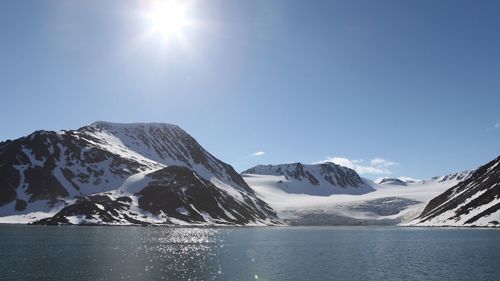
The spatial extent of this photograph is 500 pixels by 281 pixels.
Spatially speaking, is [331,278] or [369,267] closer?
[331,278]

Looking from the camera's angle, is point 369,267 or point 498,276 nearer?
point 498,276

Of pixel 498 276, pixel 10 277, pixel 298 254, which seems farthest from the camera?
pixel 298 254

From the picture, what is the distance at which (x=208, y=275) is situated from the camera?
66.8 meters

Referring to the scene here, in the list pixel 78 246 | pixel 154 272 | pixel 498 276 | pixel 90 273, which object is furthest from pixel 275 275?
pixel 78 246

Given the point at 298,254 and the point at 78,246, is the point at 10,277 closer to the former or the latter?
the point at 78,246

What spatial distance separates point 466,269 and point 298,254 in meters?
35.9

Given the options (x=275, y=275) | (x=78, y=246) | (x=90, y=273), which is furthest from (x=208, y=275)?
(x=78, y=246)

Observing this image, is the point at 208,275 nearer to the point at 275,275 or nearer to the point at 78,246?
the point at 275,275

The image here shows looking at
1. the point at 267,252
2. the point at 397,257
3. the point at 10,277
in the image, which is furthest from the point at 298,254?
the point at 10,277

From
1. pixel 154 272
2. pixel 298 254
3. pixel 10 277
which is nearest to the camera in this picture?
pixel 10 277

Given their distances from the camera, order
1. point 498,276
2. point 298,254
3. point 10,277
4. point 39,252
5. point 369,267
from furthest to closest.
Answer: point 298,254 → point 39,252 → point 369,267 → point 498,276 → point 10,277

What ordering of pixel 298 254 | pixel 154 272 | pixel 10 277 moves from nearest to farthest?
1. pixel 10 277
2. pixel 154 272
3. pixel 298 254

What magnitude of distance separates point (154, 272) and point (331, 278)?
83.6ft

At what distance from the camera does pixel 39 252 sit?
90.4 metres
